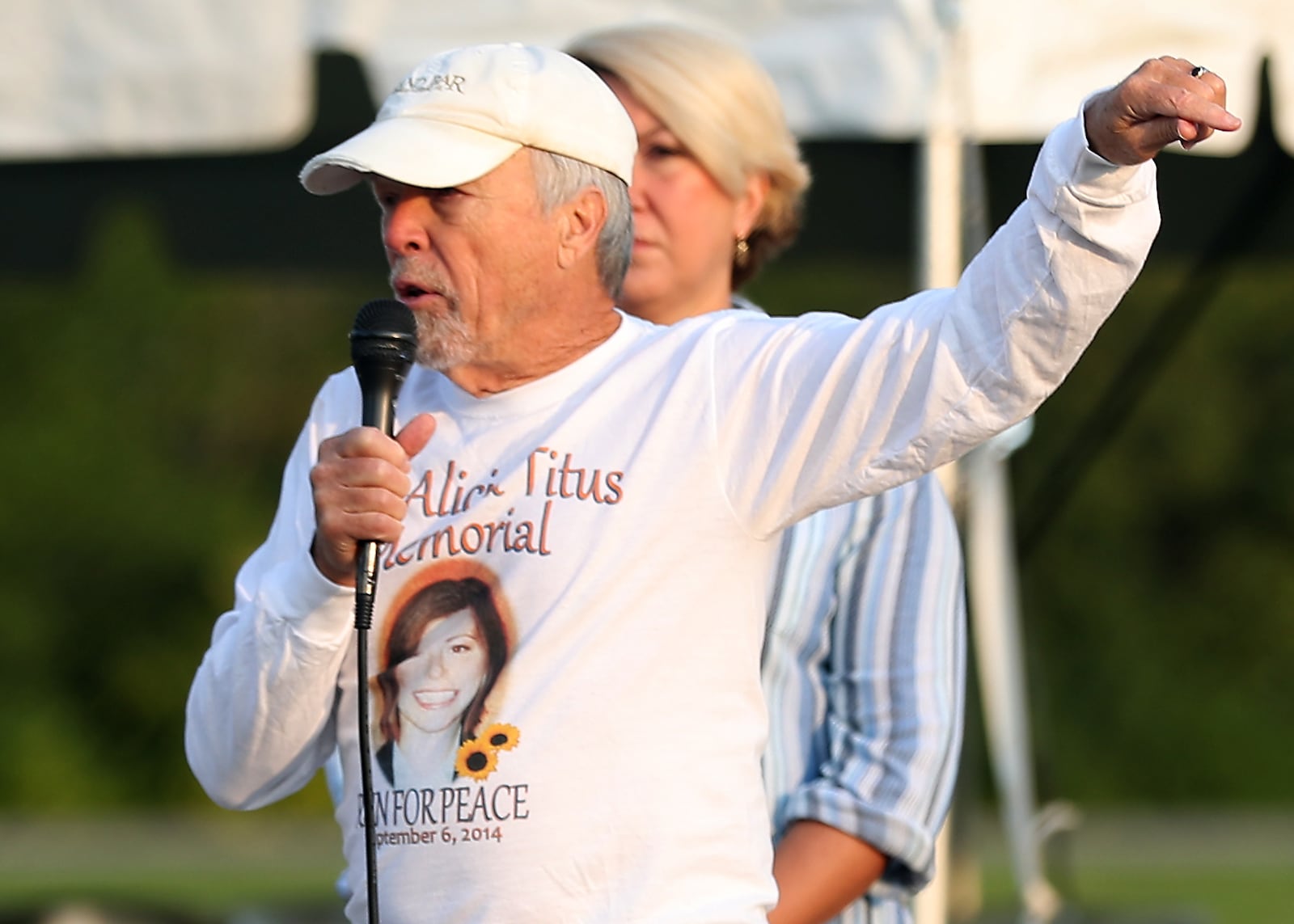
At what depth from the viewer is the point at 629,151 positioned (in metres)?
2.13

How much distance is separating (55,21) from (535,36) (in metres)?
0.79

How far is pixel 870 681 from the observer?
2373mm

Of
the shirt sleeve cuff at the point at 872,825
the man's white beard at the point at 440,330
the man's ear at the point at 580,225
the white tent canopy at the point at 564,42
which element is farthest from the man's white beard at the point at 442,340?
the white tent canopy at the point at 564,42

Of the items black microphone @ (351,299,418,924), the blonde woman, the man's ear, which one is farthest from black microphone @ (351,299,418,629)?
the blonde woman

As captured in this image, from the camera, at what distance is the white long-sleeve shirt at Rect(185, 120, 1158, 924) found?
1771mm

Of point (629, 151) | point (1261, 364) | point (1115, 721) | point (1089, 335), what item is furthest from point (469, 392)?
point (1261, 364)

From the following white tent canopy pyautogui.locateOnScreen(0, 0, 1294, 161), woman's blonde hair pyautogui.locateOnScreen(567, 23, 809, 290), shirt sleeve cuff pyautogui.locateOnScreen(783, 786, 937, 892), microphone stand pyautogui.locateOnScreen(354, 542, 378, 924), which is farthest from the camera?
white tent canopy pyautogui.locateOnScreen(0, 0, 1294, 161)

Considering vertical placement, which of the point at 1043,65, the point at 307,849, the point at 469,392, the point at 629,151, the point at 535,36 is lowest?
the point at 469,392

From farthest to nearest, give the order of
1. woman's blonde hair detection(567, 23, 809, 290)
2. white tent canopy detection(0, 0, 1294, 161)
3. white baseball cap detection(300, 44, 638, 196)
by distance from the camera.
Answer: white tent canopy detection(0, 0, 1294, 161) → woman's blonde hair detection(567, 23, 809, 290) → white baseball cap detection(300, 44, 638, 196)

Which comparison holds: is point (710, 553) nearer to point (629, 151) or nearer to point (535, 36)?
point (629, 151)

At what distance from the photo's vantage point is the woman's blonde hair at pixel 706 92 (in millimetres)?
2674

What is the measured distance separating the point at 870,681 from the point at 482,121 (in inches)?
33.9

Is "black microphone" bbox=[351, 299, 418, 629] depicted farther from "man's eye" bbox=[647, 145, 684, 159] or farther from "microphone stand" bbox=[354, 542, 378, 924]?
"man's eye" bbox=[647, 145, 684, 159]

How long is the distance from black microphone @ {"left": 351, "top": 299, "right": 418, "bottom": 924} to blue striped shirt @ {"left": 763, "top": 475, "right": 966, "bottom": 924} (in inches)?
24.6
